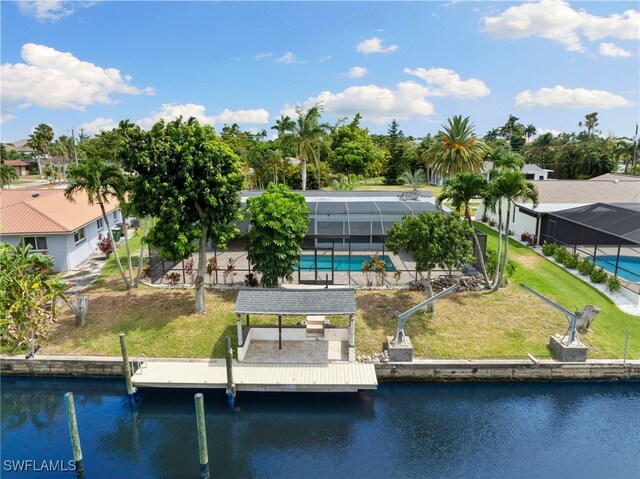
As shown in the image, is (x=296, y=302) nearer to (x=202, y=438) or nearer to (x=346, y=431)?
(x=346, y=431)

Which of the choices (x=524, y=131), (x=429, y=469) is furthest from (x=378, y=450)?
(x=524, y=131)

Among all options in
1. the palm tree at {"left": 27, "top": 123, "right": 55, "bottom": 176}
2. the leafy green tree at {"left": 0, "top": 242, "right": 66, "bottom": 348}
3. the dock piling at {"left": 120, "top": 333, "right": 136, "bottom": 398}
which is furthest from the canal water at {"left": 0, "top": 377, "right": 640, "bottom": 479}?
the palm tree at {"left": 27, "top": 123, "right": 55, "bottom": 176}

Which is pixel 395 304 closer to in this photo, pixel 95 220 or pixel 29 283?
pixel 29 283

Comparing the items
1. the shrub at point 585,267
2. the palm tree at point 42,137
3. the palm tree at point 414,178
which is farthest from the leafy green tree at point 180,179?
the palm tree at point 42,137

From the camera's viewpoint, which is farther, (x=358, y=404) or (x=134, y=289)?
(x=134, y=289)

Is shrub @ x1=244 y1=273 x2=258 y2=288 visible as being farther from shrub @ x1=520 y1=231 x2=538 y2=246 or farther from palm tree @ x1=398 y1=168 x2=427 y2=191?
palm tree @ x1=398 y1=168 x2=427 y2=191
